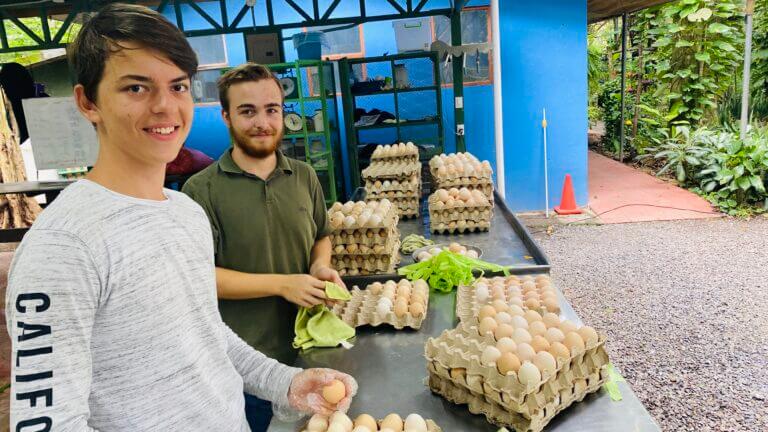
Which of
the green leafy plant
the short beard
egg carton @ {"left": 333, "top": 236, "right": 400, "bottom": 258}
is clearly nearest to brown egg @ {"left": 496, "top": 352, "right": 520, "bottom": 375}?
the short beard

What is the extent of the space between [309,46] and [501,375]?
8.64 metres

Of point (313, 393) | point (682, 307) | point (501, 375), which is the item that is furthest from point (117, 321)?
point (682, 307)

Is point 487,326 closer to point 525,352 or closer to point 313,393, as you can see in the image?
point 525,352

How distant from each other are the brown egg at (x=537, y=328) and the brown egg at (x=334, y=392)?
824 millimetres

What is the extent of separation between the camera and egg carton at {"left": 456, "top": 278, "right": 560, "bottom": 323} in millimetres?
2598

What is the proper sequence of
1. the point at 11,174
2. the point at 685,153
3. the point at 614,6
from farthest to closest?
the point at 614,6 → the point at 685,153 → the point at 11,174

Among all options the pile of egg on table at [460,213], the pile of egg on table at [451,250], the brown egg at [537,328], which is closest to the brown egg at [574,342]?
the brown egg at [537,328]

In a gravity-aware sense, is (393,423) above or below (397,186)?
below

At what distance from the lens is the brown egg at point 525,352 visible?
1908 millimetres

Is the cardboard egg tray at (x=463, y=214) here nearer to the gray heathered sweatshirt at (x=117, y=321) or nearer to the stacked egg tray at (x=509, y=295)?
the stacked egg tray at (x=509, y=295)

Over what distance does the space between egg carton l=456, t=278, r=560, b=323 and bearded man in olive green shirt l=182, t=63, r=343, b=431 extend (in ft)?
2.27

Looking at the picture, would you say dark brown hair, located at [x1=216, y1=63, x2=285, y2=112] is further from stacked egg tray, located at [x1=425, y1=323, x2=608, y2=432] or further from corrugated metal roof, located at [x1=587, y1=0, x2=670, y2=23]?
corrugated metal roof, located at [x1=587, y1=0, x2=670, y2=23]

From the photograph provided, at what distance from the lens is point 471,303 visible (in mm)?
2822

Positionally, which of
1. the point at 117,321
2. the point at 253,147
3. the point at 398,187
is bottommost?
the point at 398,187
